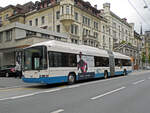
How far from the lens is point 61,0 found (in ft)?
A: 125

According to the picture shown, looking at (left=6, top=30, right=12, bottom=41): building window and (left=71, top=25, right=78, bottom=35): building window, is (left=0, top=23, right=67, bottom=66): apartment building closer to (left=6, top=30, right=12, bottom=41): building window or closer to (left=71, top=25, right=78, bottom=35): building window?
(left=6, top=30, right=12, bottom=41): building window

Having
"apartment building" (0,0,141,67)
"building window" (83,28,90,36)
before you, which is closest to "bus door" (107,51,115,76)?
"apartment building" (0,0,141,67)

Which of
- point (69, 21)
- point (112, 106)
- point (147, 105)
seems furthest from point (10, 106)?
point (69, 21)

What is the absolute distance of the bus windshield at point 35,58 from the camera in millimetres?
11297

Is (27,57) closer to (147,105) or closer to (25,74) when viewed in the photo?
(25,74)

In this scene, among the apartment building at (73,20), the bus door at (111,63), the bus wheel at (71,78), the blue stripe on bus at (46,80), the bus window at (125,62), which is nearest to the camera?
the blue stripe on bus at (46,80)

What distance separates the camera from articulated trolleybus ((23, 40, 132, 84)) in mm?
11297

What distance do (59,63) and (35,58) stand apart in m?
1.68

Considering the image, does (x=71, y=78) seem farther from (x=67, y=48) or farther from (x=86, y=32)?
(x=86, y=32)

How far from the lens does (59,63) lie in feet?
40.1

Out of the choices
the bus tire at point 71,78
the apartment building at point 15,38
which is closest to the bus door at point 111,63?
the bus tire at point 71,78

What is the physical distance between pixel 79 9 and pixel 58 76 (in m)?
31.2

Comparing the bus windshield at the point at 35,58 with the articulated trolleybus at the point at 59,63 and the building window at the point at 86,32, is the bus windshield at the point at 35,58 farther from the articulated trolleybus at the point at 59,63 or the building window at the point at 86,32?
the building window at the point at 86,32

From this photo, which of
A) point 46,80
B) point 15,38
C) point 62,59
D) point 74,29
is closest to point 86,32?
point 74,29
